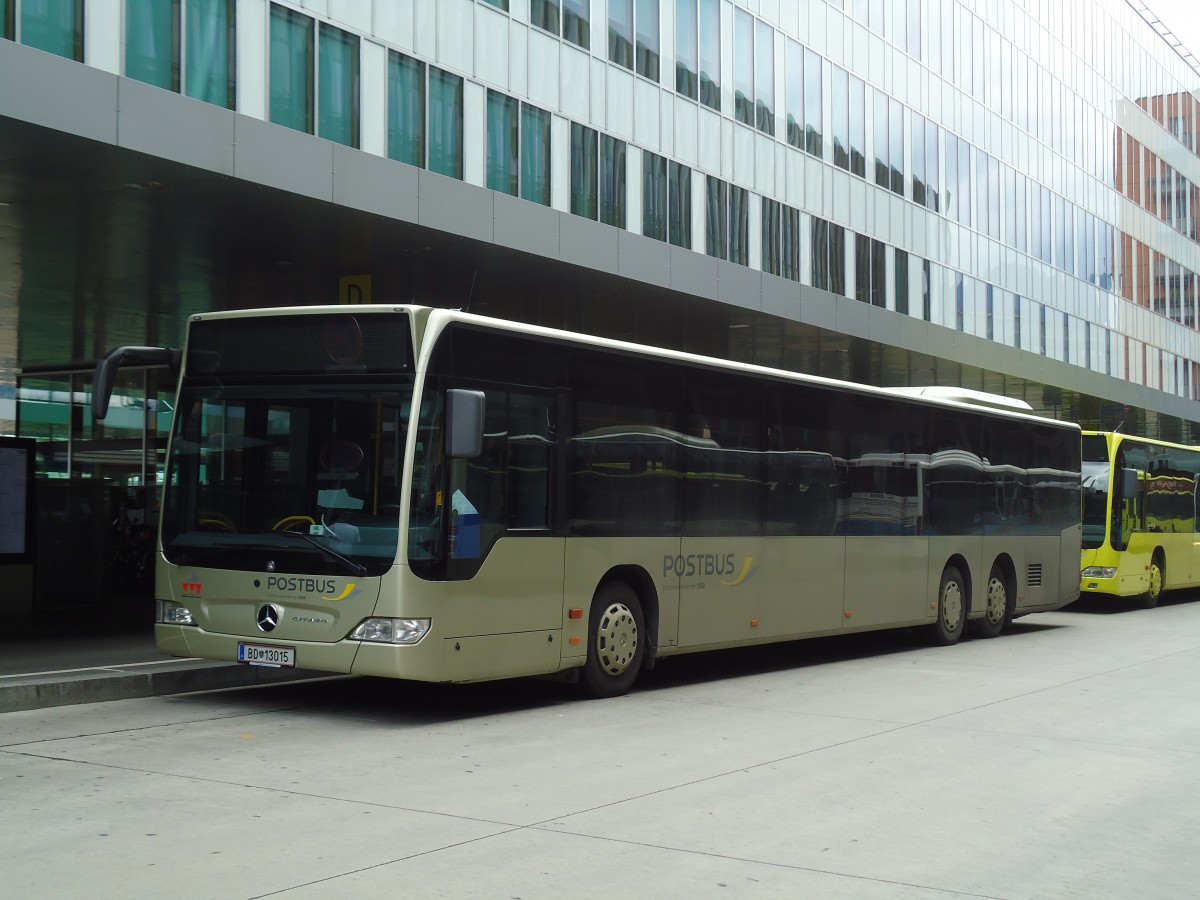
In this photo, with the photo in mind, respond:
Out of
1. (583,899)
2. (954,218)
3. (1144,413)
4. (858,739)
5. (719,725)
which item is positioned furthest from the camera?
(1144,413)

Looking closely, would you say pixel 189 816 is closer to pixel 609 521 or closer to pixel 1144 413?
pixel 609 521

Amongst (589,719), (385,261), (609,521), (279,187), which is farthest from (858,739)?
(385,261)

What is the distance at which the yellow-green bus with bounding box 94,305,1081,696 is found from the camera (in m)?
10.2

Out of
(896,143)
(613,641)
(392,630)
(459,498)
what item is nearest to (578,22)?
(613,641)

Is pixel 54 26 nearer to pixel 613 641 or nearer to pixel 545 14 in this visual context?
pixel 613 641

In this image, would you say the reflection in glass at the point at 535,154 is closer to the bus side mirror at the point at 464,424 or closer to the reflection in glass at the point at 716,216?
the reflection in glass at the point at 716,216

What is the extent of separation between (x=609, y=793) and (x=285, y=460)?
3979mm

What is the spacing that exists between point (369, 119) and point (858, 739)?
11078mm

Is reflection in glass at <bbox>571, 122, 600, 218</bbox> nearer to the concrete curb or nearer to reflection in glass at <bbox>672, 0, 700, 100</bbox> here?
reflection in glass at <bbox>672, 0, 700, 100</bbox>

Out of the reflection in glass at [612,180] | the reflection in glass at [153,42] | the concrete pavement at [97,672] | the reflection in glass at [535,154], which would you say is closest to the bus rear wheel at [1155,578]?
the reflection in glass at [612,180]

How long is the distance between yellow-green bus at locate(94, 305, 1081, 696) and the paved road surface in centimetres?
64

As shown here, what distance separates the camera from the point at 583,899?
5.69 m

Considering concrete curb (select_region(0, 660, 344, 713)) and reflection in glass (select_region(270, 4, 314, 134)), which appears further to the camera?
reflection in glass (select_region(270, 4, 314, 134))

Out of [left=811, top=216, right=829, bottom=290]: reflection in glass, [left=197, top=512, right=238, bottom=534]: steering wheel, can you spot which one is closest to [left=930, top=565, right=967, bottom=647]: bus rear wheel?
[left=197, top=512, right=238, bottom=534]: steering wheel
